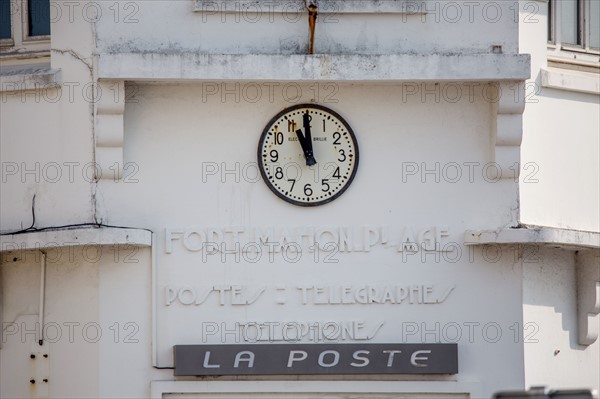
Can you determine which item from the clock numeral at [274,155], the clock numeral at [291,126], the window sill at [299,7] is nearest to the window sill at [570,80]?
the window sill at [299,7]

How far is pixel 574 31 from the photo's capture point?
13828mm

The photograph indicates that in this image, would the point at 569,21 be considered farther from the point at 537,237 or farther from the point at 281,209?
the point at 281,209

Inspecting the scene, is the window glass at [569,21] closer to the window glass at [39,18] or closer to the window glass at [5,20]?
the window glass at [39,18]

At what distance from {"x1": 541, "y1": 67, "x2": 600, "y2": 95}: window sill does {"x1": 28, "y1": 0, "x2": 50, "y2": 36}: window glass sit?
4.53 metres

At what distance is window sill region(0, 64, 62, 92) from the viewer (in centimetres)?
1270

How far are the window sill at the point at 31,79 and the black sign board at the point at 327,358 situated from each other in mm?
2563

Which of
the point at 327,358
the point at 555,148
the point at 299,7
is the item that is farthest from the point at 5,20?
the point at 555,148

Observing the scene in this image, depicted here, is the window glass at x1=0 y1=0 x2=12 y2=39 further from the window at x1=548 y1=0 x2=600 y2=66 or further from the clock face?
the window at x1=548 y1=0 x2=600 y2=66

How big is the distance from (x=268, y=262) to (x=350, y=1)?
236 centimetres

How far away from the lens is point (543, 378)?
12773 millimetres

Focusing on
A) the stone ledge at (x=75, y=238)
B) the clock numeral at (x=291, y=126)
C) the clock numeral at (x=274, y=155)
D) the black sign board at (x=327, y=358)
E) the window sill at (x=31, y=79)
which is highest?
the window sill at (x=31, y=79)

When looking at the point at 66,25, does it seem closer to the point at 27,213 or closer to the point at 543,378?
the point at 27,213

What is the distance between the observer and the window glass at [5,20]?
13508mm

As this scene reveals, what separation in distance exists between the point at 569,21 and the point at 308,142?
3.03m
